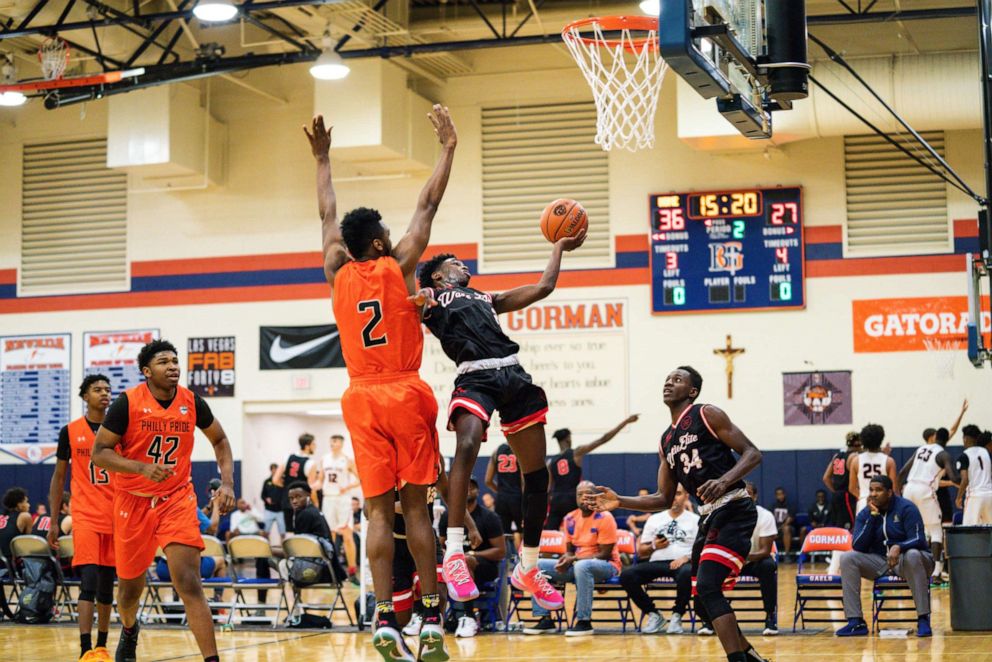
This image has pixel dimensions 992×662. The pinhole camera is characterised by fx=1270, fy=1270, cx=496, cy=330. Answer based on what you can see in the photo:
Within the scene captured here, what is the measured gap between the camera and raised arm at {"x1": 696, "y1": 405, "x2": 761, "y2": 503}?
7.62 m

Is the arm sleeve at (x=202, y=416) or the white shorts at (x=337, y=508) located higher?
the arm sleeve at (x=202, y=416)

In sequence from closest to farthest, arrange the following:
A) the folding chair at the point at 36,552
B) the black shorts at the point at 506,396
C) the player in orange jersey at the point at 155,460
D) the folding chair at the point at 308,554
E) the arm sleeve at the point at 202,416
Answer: the black shorts at the point at 506,396
the player in orange jersey at the point at 155,460
the arm sleeve at the point at 202,416
the folding chair at the point at 308,554
the folding chair at the point at 36,552

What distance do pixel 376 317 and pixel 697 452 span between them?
2526 millimetres

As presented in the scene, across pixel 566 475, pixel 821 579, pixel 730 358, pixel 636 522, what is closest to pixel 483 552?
pixel 566 475

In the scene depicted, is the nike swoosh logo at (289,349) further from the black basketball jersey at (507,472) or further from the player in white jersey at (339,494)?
the black basketball jersey at (507,472)

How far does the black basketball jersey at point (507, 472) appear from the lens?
14117 mm

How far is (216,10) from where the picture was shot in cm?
1512

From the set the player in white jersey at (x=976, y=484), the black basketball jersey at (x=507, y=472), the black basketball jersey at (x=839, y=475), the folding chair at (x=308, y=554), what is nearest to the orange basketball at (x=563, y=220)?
the folding chair at (x=308, y=554)

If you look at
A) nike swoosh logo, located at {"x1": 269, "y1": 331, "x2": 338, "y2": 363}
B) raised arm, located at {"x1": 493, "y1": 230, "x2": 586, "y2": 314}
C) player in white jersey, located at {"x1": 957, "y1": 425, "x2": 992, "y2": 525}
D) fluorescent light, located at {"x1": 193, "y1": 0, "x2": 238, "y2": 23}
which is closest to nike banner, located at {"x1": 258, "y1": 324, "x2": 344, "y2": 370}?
nike swoosh logo, located at {"x1": 269, "y1": 331, "x2": 338, "y2": 363}

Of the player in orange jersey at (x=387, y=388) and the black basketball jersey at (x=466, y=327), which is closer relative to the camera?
the player in orange jersey at (x=387, y=388)

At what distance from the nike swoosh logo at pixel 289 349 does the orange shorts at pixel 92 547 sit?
40.6ft

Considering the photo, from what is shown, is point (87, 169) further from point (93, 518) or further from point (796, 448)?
point (93, 518)

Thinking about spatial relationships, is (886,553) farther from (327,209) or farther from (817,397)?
(817,397)

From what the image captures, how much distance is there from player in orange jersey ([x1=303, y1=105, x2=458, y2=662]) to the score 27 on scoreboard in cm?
1392
